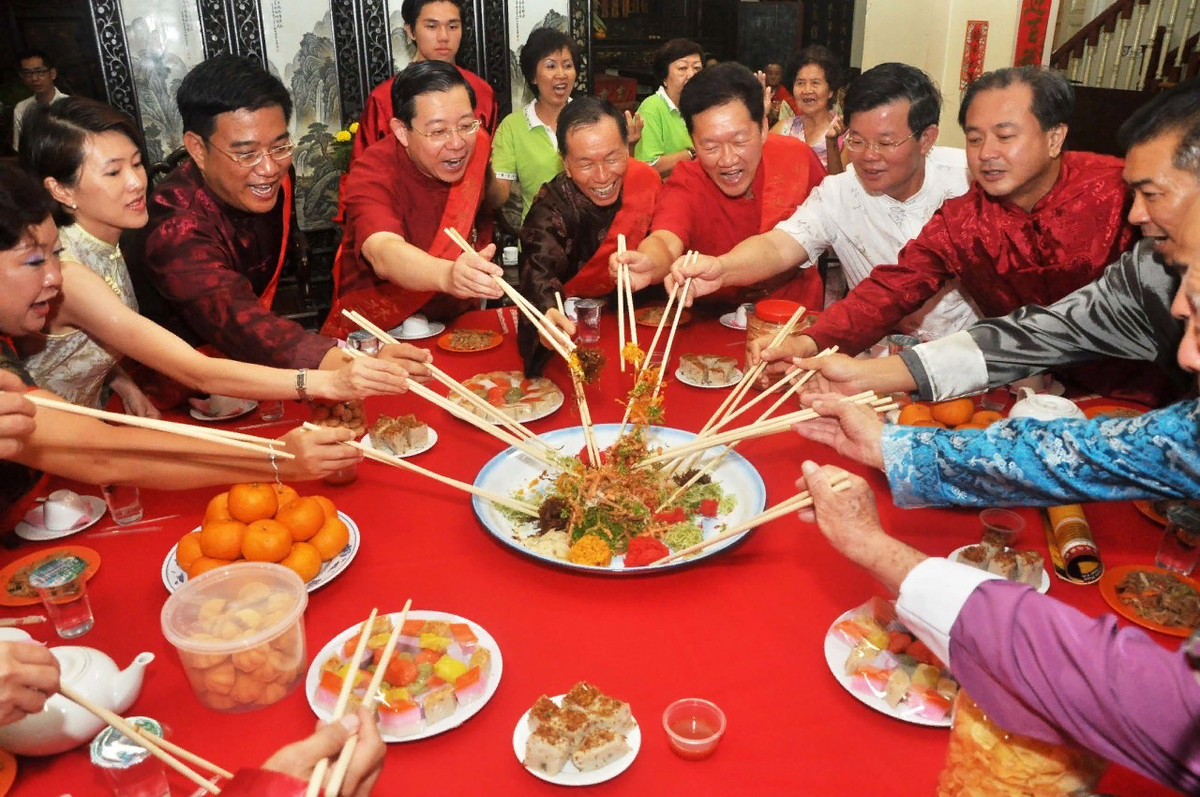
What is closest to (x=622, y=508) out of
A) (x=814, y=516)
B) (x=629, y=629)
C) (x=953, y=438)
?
(x=629, y=629)

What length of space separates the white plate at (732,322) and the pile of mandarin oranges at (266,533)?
1.60 meters

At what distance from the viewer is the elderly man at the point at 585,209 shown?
113 inches

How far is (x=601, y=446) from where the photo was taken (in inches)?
78.7

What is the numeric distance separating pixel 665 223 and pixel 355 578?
193cm

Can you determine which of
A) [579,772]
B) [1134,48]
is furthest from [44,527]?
[1134,48]

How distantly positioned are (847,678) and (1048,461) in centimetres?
→ 54

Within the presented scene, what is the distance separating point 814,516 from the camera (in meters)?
1.44

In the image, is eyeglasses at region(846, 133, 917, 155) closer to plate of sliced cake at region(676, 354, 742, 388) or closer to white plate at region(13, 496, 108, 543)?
plate of sliced cake at region(676, 354, 742, 388)

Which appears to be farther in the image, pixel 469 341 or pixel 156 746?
pixel 469 341

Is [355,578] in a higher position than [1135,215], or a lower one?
lower

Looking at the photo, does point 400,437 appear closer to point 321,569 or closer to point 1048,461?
point 321,569

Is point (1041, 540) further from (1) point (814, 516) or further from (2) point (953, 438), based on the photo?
(1) point (814, 516)

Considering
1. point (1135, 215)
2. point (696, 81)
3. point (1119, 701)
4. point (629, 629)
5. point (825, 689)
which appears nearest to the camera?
point (1119, 701)

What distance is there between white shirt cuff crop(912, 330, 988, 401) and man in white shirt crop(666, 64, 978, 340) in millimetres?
694
